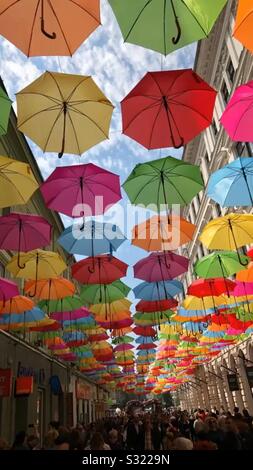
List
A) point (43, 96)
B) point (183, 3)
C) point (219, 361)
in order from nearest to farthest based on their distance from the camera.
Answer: point (183, 3) < point (43, 96) < point (219, 361)

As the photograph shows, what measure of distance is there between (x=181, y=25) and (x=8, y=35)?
2.68 meters

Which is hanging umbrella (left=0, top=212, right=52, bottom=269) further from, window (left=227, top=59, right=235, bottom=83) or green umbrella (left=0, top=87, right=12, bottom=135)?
window (left=227, top=59, right=235, bottom=83)

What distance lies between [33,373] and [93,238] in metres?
11.8

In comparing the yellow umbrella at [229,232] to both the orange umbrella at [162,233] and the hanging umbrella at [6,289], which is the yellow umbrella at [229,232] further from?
the hanging umbrella at [6,289]

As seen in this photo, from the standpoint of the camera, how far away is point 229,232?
425 inches

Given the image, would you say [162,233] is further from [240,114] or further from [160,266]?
[240,114]

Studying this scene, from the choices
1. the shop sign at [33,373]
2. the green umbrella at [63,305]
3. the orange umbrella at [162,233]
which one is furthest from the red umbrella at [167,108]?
the shop sign at [33,373]

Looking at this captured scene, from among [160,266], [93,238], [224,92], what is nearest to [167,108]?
[93,238]

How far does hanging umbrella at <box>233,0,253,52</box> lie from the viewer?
5.49m

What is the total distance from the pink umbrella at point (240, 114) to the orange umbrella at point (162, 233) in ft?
12.6
